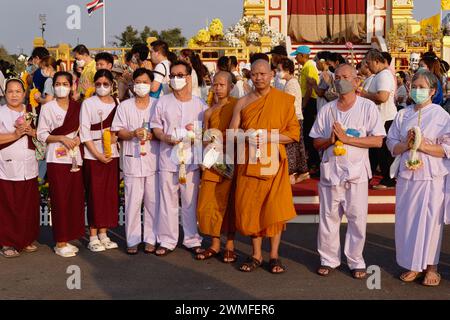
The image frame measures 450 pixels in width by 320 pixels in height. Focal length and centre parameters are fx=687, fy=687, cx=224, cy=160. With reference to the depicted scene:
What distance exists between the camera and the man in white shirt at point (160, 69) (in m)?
7.45

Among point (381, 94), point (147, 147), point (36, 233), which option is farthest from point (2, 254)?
point (381, 94)

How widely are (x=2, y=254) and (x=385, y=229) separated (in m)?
4.08

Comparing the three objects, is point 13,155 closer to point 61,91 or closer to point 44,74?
point 61,91

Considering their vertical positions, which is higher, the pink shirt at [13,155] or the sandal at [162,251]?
the pink shirt at [13,155]

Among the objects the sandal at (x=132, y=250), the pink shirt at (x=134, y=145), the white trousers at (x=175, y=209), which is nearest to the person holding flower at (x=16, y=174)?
the pink shirt at (x=134, y=145)

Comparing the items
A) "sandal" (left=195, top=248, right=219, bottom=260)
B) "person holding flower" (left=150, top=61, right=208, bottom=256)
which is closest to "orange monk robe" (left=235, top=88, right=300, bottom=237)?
"sandal" (left=195, top=248, right=219, bottom=260)

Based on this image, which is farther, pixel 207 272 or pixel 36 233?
pixel 36 233

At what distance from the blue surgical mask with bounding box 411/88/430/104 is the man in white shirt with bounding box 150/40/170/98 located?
2961 mm

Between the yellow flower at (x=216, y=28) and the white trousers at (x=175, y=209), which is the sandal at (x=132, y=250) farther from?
the yellow flower at (x=216, y=28)

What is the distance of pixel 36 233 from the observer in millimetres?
6742

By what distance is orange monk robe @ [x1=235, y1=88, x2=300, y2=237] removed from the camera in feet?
19.0

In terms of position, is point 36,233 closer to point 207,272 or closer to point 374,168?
point 207,272

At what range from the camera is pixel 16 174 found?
6496 millimetres
